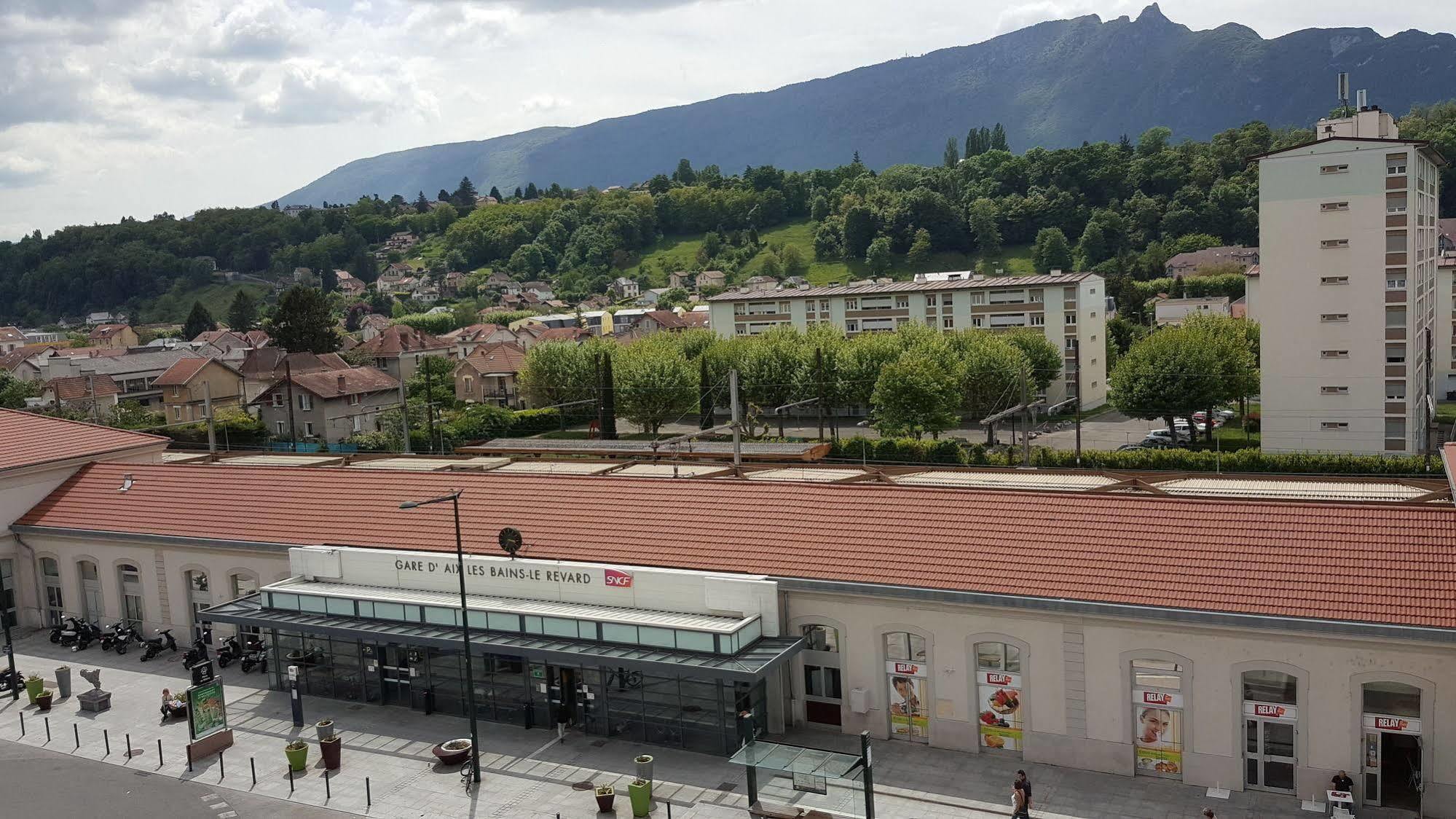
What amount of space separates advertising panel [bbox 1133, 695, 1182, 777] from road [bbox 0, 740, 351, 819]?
55.4 feet

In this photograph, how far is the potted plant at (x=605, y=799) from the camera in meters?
22.4

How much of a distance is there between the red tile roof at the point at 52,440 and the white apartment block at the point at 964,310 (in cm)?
6613

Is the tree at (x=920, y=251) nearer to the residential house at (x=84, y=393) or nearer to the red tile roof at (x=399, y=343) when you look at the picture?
the red tile roof at (x=399, y=343)

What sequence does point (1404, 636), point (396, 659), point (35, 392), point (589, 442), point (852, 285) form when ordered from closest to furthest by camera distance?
point (1404, 636)
point (396, 659)
point (589, 442)
point (35, 392)
point (852, 285)

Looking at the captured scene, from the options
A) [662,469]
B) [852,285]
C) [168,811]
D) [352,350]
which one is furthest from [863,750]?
[352,350]

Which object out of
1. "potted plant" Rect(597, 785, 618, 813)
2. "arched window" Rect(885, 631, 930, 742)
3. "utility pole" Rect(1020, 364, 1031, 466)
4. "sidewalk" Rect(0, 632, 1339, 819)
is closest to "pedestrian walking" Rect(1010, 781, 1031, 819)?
"sidewalk" Rect(0, 632, 1339, 819)

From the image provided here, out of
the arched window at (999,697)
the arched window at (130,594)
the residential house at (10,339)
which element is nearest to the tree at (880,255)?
the residential house at (10,339)

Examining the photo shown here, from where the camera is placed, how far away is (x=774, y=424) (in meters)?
92.0

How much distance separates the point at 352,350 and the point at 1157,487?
10861cm

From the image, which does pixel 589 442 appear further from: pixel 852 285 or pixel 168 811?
pixel 852 285

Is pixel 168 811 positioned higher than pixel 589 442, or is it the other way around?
pixel 589 442

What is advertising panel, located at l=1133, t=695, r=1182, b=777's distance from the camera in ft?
73.0

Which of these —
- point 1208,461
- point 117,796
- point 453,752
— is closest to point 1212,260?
Result: point 1208,461

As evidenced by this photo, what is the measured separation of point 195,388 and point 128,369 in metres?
14.3
